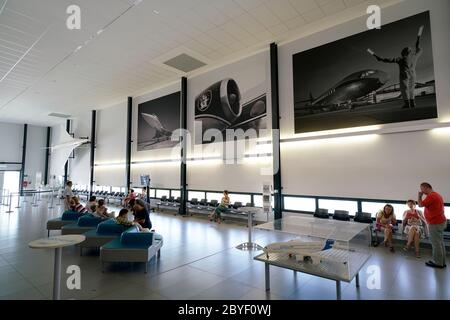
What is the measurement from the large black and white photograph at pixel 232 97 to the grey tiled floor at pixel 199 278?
192 inches

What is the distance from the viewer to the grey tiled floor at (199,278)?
334cm

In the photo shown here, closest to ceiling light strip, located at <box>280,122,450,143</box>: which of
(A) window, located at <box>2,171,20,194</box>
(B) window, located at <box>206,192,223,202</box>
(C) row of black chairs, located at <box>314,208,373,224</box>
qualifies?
(C) row of black chairs, located at <box>314,208,373,224</box>

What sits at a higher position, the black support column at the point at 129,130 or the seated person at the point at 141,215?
the black support column at the point at 129,130

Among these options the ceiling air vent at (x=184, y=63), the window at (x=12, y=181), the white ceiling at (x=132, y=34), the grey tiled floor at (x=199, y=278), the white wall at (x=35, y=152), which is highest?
the ceiling air vent at (x=184, y=63)

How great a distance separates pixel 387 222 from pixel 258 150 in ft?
14.2

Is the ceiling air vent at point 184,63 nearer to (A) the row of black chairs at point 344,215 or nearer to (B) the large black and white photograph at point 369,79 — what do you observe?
(B) the large black and white photograph at point 369,79

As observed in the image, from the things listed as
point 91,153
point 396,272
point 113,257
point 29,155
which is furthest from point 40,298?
point 29,155

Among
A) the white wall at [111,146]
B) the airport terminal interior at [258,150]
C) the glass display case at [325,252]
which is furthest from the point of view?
the white wall at [111,146]

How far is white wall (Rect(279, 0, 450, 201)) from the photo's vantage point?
213 inches

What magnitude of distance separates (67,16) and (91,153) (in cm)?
1201

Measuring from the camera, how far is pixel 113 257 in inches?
165

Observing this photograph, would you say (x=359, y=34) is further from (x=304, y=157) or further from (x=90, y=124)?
(x=90, y=124)

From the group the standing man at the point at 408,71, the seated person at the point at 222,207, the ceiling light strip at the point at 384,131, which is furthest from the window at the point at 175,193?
the standing man at the point at 408,71

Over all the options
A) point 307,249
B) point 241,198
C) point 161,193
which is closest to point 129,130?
point 161,193
